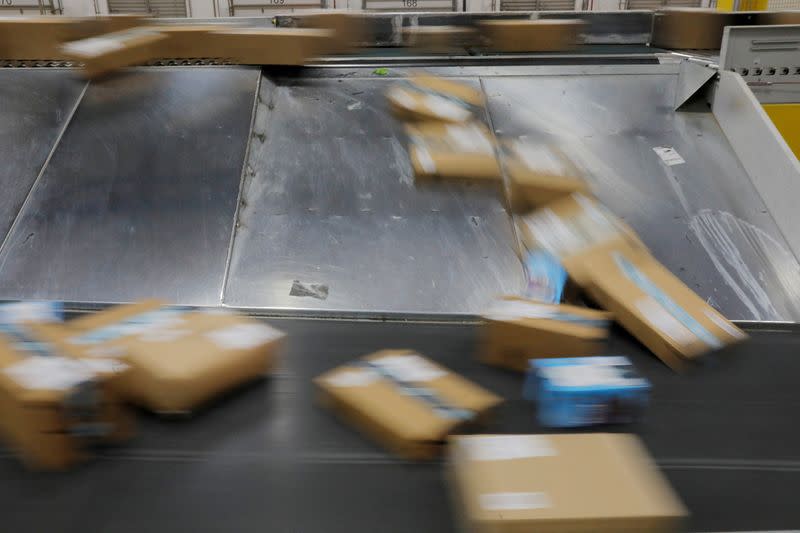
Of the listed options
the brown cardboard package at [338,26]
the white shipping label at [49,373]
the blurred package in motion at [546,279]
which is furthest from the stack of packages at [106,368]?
the brown cardboard package at [338,26]

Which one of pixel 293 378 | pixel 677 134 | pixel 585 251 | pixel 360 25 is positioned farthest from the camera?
pixel 360 25

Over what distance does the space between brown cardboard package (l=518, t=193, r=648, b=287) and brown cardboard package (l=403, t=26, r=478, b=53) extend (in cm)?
125

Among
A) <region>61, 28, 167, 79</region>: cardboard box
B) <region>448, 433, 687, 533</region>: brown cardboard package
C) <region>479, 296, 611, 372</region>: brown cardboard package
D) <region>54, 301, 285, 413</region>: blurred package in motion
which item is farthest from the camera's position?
<region>61, 28, 167, 79</region>: cardboard box

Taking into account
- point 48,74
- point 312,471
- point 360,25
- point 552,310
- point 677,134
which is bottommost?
point 312,471

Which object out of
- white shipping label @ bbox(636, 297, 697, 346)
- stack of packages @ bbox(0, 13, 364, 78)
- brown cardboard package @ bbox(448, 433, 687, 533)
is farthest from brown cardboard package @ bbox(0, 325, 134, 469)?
stack of packages @ bbox(0, 13, 364, 78)

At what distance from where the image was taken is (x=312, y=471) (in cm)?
96

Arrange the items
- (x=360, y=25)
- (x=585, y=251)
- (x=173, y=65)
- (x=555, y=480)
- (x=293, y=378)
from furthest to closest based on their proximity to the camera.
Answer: (x=360, y=25)
(x=173, y=65)
(x=585, y=251)
(x=293, y=378)
(x=555, y=480)

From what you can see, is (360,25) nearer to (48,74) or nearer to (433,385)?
(48,74)

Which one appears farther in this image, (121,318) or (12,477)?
(121,318)

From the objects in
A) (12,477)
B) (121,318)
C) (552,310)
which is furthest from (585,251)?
(12,477)

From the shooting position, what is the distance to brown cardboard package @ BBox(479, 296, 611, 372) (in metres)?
1.21

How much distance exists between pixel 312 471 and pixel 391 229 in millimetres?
935

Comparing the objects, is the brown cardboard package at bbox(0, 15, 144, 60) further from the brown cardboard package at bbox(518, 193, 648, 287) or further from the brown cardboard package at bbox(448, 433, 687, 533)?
the brown cardboard package at bbox(448, 433, 687, 533)

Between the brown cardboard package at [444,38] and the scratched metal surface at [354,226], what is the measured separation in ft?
2.48
